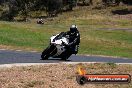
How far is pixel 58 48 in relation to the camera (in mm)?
20234

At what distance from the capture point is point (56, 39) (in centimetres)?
2012

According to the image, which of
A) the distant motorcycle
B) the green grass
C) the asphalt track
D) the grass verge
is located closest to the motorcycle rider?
the distant motorcycle

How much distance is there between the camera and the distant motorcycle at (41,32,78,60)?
20.0 m

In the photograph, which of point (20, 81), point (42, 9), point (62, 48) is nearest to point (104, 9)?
point (42, 9)

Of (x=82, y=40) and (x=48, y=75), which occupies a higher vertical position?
(x=48, y=75)

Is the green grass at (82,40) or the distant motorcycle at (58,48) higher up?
the distant motorcycle at (58,48)

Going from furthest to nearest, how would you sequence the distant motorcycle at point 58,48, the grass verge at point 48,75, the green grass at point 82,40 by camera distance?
the green grass at point 82,40 < the distant motorcycle at point 58,48 < the grass verge at point 48,75

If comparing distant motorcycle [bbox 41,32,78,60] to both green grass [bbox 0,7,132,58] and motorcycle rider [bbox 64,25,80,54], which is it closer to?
motorcycle rider [bbox 64,25,80,54]

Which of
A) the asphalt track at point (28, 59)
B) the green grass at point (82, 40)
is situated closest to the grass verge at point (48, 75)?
the asphalt track at point (28, 59)

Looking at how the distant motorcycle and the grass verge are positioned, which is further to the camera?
the distant motorcycle

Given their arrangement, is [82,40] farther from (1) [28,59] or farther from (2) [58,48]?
(2) [58,48]

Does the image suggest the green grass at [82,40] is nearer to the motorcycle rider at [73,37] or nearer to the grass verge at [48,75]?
the motorcycle rider at [73,37]

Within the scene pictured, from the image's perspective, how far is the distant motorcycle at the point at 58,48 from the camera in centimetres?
2000

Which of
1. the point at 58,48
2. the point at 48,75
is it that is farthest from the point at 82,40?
the point at 48,75
